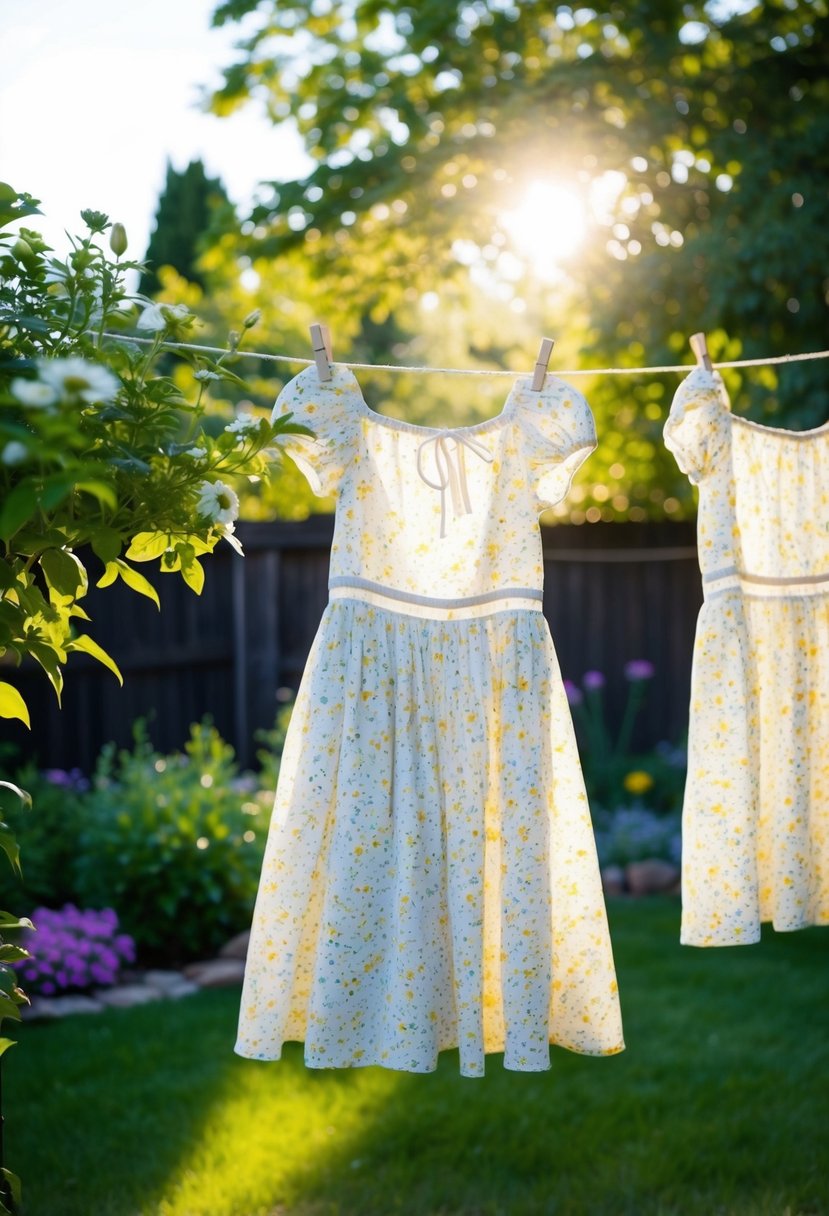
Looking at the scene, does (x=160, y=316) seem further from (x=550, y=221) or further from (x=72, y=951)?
(x=550, y=221)

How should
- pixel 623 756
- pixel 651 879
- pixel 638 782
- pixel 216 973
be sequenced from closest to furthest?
1. pixel 216 973
2. pixel 651 879
3. pixel 638 782
4. pixel 623 756

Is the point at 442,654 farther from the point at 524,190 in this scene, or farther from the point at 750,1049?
the point at 524,190

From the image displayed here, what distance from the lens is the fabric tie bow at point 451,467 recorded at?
6.69ft

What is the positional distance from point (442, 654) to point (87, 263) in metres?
0.84

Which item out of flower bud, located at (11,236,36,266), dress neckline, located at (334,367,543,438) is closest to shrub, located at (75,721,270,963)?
dress neckline, located at (334,367,543,438)

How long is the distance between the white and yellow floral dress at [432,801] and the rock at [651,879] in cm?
314

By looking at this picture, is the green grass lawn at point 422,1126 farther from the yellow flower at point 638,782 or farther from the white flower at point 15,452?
the yellow flower at point 638,782

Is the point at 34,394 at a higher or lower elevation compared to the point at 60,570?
higher

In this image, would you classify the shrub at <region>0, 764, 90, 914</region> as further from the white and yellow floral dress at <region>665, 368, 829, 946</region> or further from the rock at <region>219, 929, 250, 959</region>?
the white and yellow floral dress at <region>665, 368, 829, 946</region>

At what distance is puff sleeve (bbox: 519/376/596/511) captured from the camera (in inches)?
76.7

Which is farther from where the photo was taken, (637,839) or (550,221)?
(550,221)

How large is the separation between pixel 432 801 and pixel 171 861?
225 cm

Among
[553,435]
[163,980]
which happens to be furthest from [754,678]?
[163,980]

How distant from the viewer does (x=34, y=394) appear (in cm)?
112
